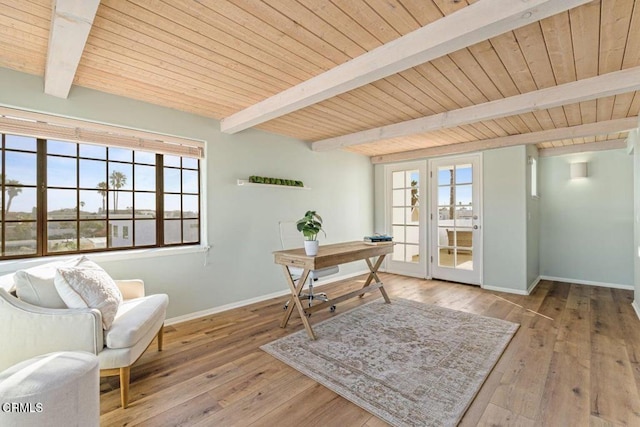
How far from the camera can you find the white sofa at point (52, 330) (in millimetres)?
Answer: 1691

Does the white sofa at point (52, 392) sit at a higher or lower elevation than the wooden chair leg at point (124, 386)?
higher

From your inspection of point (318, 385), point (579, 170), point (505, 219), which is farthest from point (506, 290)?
point (318, 385)

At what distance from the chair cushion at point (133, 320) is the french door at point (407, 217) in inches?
163

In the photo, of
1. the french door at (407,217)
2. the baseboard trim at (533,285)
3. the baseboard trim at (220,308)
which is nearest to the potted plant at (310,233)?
the baseboard trim at (220,308)

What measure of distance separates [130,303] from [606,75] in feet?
13.3

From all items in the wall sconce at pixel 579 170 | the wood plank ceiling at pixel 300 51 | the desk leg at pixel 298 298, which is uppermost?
the wood plank ceiling at pixel 300 51

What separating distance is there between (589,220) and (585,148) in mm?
1140

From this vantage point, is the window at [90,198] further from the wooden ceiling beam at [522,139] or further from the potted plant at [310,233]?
the wooden ceiling beam at [522,139]

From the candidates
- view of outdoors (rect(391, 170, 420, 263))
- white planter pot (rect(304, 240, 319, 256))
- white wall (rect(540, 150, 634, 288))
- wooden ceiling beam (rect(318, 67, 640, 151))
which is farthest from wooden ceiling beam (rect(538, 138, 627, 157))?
white planter pot (rect(304, 240, 319, 256))

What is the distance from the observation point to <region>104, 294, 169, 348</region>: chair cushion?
1.78 meters

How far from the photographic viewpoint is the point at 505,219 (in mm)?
4375

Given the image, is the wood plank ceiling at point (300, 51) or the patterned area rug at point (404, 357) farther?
the patterned area rug at point (404, 357)

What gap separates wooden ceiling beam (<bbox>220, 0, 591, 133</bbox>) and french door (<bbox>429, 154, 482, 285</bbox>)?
3312 mm

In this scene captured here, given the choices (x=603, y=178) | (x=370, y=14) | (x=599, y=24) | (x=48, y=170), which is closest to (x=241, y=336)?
(x=48, y=170)
